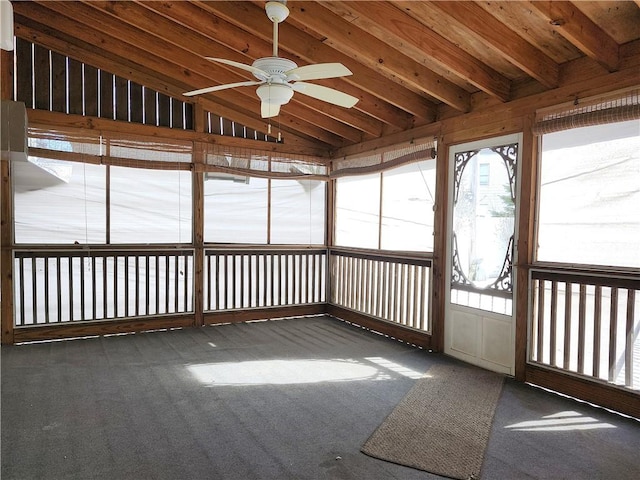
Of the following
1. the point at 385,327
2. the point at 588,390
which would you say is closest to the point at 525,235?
the point at 588,390

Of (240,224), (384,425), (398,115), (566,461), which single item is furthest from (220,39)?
(566,461)

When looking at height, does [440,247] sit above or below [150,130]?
below

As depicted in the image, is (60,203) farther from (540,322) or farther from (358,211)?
(540,322)

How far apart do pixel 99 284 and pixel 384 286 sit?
3.38 meters

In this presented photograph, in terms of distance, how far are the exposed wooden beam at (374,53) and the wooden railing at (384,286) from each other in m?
1.74

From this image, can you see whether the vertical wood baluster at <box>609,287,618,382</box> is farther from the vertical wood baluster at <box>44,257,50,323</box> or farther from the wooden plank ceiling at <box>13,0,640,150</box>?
the vertical wood baluster at <box>44,257,50,323</box>

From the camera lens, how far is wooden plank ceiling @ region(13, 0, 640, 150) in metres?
3.15

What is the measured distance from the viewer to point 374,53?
150 inches

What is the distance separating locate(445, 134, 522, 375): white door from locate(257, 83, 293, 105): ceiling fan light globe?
223 cm

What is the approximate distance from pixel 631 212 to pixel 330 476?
8.97ft

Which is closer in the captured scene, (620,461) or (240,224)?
(620,461)

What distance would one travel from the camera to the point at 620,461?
2.62 meters

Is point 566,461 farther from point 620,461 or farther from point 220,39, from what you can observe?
point 220,39

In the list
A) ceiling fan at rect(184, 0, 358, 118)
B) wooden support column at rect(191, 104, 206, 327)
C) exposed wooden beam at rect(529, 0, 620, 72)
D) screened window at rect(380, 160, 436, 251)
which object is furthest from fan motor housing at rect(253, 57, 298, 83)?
wooden support column at rect(191, 104, 206, 327)
